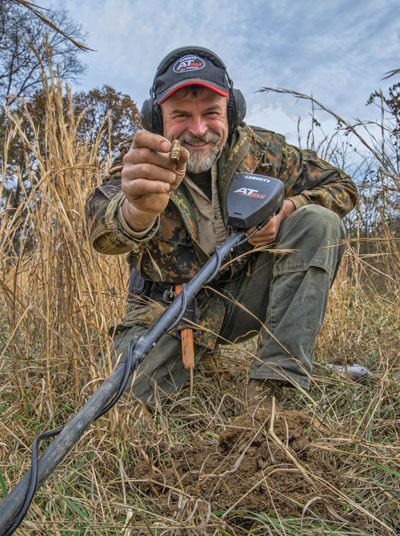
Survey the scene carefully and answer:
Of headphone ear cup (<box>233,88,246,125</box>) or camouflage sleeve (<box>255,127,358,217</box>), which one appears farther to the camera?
camouflage sleeve (<box>255,127,358,217</box>)

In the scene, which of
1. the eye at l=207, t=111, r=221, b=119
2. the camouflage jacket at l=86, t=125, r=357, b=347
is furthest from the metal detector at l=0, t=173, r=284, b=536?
the eye at l=207, t=111, r=221, b=119

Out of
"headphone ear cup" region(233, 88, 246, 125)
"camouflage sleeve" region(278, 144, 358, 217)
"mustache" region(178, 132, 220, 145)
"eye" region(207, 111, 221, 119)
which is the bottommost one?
"camouflage sleeve" region(278, 144, 358, 217)

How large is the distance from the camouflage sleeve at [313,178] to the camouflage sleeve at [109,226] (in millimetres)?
912

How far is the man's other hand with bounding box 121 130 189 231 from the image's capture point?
1.33 m

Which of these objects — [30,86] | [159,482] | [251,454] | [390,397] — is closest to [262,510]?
[251,454]

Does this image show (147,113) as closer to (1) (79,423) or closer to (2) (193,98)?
(2) (193,98)

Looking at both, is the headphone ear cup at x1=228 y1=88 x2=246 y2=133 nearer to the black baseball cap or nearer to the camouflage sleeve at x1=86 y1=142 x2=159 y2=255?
the black baseball cap

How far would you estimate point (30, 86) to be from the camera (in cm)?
1319

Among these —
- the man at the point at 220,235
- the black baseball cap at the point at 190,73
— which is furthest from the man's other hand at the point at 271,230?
the black baseball cap at the point at 190,73

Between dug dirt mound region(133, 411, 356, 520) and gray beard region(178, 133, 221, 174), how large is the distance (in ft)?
4.12

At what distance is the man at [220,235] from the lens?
5.94 feet

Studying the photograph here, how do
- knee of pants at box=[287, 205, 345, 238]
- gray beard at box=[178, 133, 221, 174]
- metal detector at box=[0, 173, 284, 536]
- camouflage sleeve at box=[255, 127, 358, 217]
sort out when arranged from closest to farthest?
1. metal detector at box=[0, 173, 284, 536]
2. knee of pants at box=[287, 205, 345, 238]
3. gray beard at box=[178, 133, 221, 174]
4. camouflage sleeve at box=[255, 127, 358, 217]

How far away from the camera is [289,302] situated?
1915 millimetres

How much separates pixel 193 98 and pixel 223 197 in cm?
49
